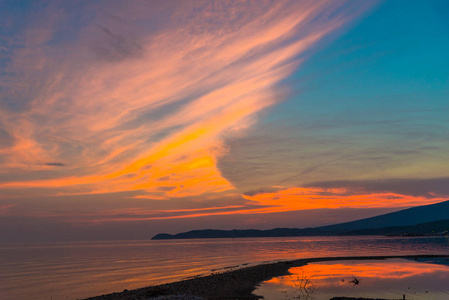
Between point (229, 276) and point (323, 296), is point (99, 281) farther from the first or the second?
point (323, 296)

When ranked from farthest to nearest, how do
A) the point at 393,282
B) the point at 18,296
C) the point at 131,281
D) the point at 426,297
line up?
the point at 131,281 → the point at 18,296 → the point at 393,282 → the point at 426,297

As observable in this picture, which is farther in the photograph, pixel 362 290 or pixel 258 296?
pixel 362 290

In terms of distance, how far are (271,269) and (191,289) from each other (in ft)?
82.6

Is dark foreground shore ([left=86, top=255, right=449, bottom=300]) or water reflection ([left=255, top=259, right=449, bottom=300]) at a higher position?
dark foreground shore ([left=86, top=255, right=449, bottom=300])

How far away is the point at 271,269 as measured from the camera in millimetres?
61594

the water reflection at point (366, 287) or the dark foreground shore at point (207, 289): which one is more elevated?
the dark foreground shore at point (207, 289)

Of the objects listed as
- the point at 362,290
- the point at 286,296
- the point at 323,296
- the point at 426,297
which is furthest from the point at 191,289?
the point at 426,297

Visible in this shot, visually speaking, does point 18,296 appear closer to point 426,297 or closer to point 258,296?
point 258,296

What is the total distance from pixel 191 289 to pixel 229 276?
40.3 feet

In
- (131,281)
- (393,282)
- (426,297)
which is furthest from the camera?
(131,281)

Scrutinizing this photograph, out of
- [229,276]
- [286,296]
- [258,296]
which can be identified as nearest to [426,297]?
[286,296]

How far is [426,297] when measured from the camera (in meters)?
33.5

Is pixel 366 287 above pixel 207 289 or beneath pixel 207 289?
beneath

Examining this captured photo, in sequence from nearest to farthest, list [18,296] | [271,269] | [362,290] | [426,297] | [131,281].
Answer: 1. [426,297]
2. [362,290]
3. [18,296]
4. [131,281]
5. [271,269]
